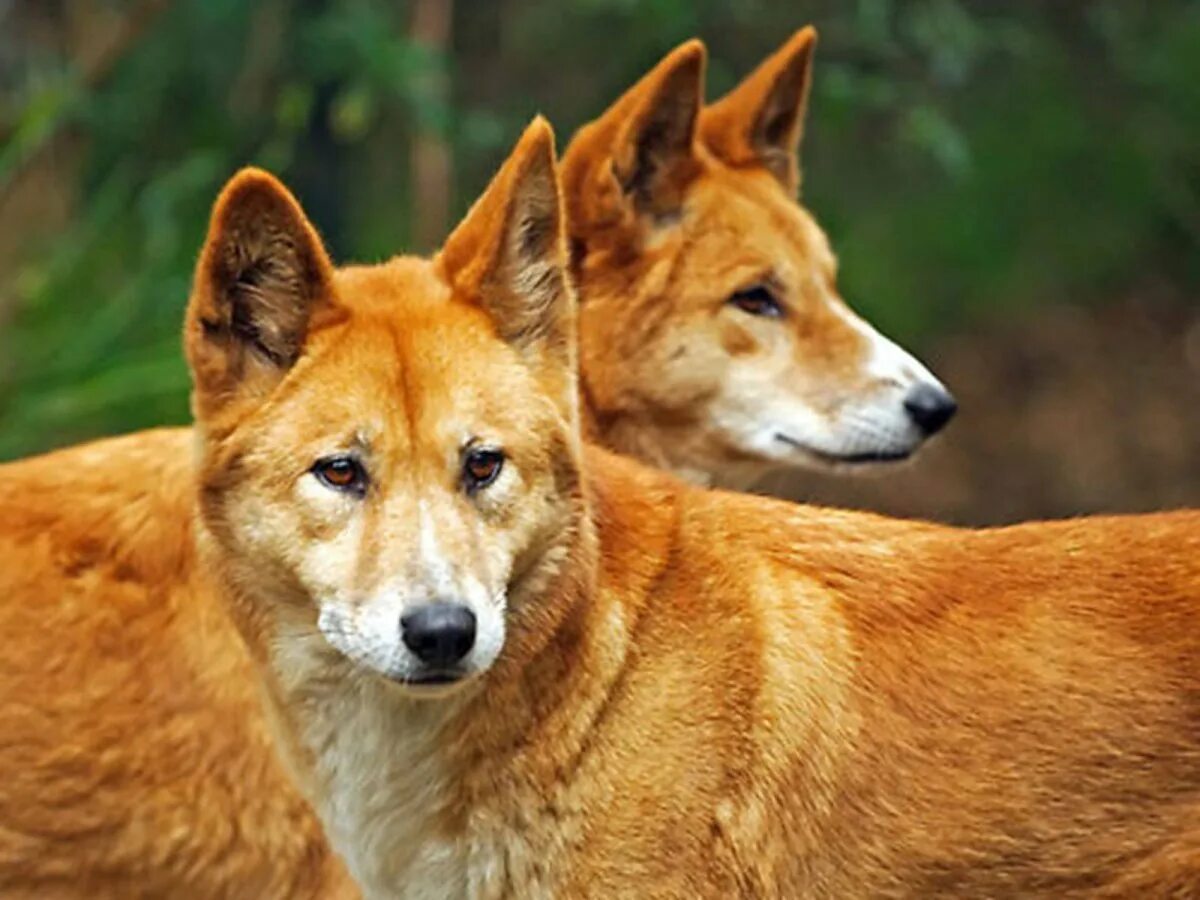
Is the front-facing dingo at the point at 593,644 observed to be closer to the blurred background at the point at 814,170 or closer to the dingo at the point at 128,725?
the dingo at the point at 128,725

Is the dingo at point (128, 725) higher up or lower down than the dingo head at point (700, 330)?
lower down

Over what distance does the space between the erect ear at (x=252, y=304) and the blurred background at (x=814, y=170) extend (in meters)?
2.91

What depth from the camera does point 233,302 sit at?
12.2 feet

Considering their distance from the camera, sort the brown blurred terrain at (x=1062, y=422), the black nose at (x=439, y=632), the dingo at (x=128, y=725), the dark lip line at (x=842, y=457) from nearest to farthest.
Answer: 1. the black nose at (x=439, y=632)
2. the dingo at (x=128, y=725)
3. the dark lip line at (x=842, y=457)
4. the brown blurred terrain at (x=1062, y=422)

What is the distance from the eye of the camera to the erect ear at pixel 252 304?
3.66m

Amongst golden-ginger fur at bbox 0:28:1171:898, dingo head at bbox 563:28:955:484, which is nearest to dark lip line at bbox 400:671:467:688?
golden-ginger fur at bbox 0:28:1171:898

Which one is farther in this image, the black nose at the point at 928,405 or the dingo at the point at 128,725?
the black nose at the point at 928,405

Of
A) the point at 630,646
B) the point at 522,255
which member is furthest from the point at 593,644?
the point at 522,255

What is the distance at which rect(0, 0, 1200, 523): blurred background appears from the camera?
24.3 ft

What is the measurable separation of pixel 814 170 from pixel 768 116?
17.2 ft

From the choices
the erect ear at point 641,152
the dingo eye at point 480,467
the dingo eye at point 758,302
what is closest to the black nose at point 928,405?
the dingo eye at point 758,302

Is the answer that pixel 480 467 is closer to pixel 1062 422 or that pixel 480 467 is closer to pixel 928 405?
pixel 928 405

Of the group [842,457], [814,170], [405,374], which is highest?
[405,374]

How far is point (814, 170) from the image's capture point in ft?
35.4
